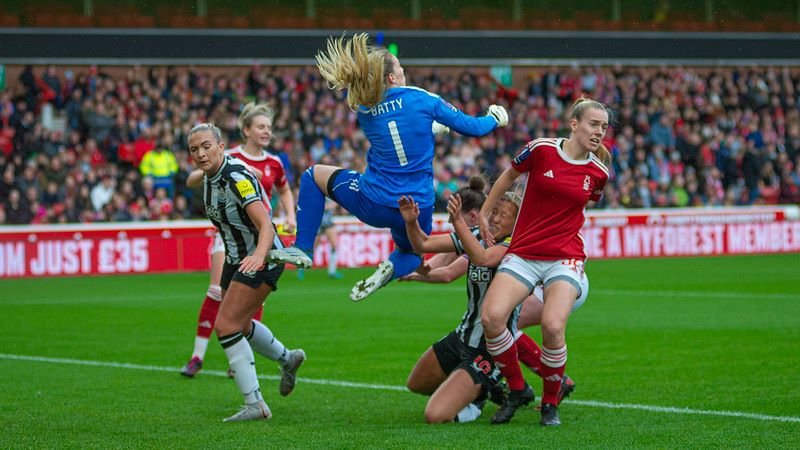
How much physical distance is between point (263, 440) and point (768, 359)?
566cm

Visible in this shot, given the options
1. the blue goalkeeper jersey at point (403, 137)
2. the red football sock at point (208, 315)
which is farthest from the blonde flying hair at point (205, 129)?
the red football sock at point (208, 315)

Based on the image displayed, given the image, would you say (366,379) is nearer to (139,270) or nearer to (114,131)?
(139,270)

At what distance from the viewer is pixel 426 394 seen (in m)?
9.54

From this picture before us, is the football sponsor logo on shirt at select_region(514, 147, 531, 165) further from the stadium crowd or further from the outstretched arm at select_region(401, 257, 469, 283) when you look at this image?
the stadium crowd

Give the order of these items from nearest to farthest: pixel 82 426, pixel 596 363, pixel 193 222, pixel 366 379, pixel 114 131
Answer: pixel 82 426
pixel 366 379
pixel 596 363
pixel 193 222
pixel 114 131

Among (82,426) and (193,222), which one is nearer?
(82,426)

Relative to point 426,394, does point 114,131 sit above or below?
above

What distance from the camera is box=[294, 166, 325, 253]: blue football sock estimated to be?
905 centimetres

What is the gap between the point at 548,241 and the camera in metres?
8.56

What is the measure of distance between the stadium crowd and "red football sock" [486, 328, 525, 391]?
587 inches

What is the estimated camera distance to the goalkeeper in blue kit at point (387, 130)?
27.8ft

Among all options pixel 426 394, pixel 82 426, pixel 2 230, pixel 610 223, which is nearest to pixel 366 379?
pixel 426 394

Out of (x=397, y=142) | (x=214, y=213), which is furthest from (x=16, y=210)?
(x=397, y=142)

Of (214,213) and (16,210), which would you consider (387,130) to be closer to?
(214,213)
